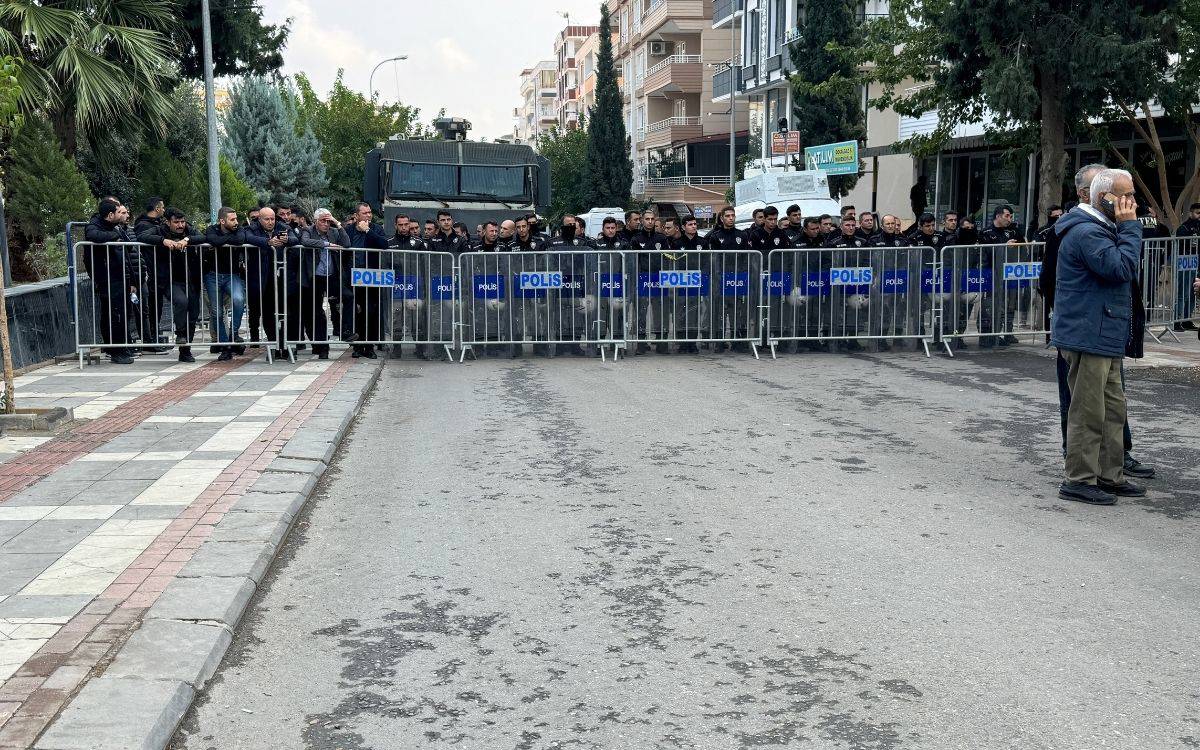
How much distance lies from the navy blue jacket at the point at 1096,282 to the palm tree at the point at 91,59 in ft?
47.2

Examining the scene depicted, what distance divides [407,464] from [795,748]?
513cm

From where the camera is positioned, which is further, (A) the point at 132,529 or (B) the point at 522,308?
(B) the point at 522,308

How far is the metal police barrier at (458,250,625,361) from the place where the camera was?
14953mm

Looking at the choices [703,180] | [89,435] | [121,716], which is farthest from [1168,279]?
[703,180]

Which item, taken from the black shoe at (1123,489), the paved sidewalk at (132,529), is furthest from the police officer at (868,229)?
the black shoe at (1123,489)

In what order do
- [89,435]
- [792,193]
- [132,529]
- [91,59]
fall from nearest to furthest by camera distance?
[132,529] < [89,435] < [91,59] < [792,193]

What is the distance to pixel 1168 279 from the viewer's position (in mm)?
16188

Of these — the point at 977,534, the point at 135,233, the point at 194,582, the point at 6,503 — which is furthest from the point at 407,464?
the point at 135,233

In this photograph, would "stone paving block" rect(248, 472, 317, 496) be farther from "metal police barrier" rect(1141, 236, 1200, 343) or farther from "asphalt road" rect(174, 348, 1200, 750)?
"metal police barrier" rect(1141, 236, 1200, 343)

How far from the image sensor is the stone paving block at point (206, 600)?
16.5 ft

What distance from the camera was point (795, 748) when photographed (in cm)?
397

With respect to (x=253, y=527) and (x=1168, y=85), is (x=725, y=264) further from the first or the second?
(x=253, y=527)

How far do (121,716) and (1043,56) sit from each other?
686 inches

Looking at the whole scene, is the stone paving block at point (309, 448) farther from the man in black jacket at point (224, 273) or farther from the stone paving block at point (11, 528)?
the man in black jacket at point (224, 273)
